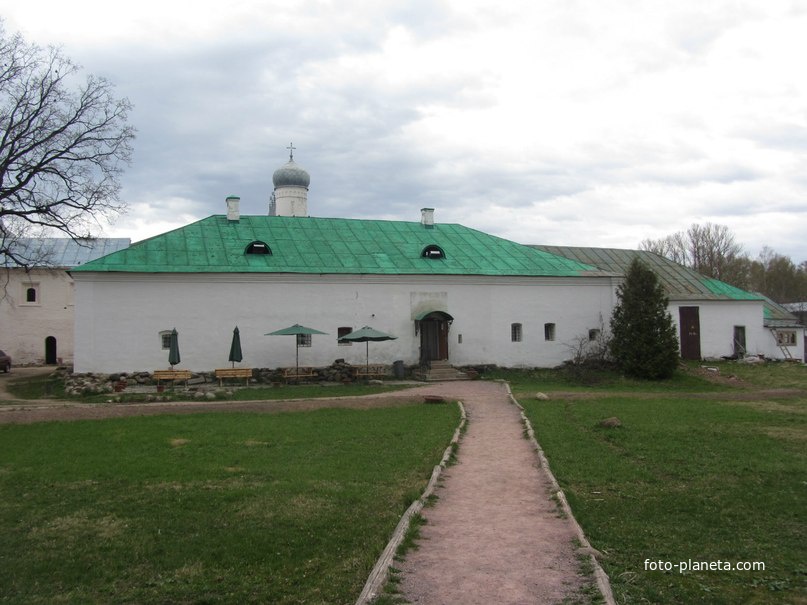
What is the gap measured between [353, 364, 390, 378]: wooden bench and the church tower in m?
11.9

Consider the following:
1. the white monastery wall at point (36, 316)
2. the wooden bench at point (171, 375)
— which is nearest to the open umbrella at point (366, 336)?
the wooden bench at point (171, 375)

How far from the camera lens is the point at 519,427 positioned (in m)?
14.7

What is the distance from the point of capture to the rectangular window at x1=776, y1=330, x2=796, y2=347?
31.9m

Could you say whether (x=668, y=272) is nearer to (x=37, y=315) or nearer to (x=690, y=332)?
(x=690, y=332)

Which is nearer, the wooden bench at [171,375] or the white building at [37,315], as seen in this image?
the wooden bench at [171,375]

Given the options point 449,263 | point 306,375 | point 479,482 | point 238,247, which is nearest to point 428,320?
point 449,263

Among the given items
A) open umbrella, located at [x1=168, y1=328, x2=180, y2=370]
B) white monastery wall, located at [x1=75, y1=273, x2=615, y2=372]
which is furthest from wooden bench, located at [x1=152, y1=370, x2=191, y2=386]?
white monastery wall, located at [x1=75, y1=273, x2=615, y2=372]

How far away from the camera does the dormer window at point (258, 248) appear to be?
87.2 feet

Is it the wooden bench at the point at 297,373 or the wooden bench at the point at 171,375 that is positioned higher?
the wooden bench at the point at 171,375

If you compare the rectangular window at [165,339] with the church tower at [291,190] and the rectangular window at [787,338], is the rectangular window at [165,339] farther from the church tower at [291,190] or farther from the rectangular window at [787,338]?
the rectangular window at [787,338]

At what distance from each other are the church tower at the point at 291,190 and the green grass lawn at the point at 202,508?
21.4m

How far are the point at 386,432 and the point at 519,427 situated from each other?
3.02 m

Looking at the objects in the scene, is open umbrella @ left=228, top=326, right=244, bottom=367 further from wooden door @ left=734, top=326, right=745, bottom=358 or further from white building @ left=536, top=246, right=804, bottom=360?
wooden door @ left=734, top=326, right=745, bottom=358

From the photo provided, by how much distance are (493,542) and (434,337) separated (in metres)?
20.8
